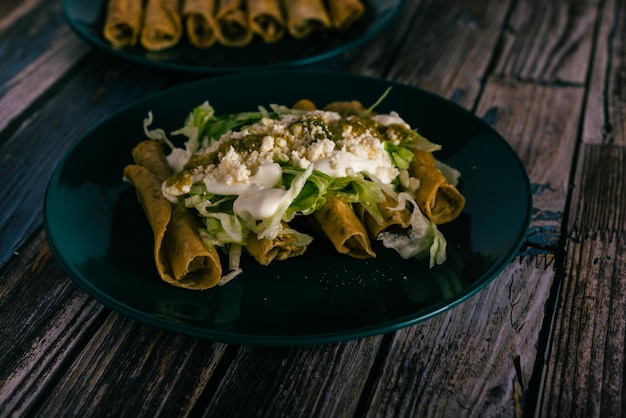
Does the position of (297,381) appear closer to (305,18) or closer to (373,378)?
(373,378)

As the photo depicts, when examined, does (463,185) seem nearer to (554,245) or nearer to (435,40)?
(554,245)

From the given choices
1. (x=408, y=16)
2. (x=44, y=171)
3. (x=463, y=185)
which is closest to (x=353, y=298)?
(x=463, y=185)

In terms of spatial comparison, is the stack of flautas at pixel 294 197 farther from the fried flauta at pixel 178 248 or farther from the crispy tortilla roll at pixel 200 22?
the crispy tortilla roll at pixel 200 22

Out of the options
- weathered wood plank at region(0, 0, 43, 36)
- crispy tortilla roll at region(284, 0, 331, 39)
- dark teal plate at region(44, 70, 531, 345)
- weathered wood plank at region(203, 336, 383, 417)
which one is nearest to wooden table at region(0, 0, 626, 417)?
weathered wood plank at region(203, 336, 383, 417)

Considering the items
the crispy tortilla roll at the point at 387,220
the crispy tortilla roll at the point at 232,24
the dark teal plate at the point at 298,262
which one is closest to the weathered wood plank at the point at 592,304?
the dark teal plate at the point at 298,262

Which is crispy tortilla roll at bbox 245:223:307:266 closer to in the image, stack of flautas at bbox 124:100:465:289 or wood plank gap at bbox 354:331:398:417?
stack of flautas at bbox 124:100:465:289
